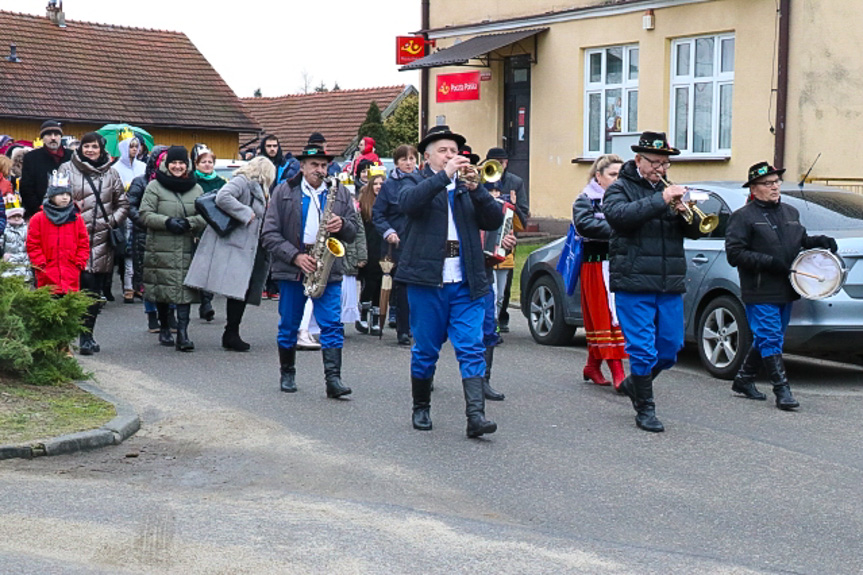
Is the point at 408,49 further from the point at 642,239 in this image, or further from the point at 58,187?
the point at 642,239

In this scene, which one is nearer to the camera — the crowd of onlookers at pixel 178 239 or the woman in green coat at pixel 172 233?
the crowd of onlookers at pixel 178 239

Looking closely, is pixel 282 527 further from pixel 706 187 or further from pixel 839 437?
pixel 706 187

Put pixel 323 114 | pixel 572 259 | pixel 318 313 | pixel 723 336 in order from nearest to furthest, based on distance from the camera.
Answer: pixel 318 313 → pixel 572 259 → pixel 723 336 → pixel 323 114

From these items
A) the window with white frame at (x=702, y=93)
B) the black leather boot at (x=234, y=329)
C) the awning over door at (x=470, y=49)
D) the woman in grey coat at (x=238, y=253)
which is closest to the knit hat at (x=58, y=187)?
the woman in grey coat at (x=238, y=253)

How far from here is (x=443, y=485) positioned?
710cm

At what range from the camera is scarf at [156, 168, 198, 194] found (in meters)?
12.3

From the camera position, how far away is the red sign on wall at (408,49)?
1120 inches

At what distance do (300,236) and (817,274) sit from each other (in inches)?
150

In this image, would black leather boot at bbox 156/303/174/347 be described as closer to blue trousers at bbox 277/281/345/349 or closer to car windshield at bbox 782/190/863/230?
blue trousers at bbox 277/281/345/349

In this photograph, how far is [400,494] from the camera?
6.89m

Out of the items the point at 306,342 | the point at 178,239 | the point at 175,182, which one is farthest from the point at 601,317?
the point at 175,182

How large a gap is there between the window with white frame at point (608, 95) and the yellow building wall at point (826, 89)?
374 centimetres

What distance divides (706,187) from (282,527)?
6.53 meters

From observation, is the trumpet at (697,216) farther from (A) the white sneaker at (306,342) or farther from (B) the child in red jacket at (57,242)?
(B) the child in red jacket at (57,242)
